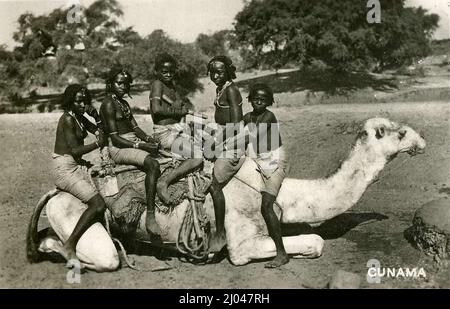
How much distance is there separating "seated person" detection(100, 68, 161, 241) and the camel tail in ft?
2.96

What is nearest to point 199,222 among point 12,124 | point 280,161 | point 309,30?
point 280,161

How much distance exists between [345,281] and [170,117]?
112 inches

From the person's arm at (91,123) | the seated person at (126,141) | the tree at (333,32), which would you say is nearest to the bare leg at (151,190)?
the seated person at (126,141)

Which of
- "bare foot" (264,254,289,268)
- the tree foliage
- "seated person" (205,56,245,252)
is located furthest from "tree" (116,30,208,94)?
"bare foot" (264,254,289,268)

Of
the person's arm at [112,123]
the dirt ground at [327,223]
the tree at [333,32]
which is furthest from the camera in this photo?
the tree at [333,32]

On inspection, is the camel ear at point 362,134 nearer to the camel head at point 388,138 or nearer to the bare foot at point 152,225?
the camel head at point 388,138

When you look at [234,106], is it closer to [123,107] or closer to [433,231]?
[123,107]

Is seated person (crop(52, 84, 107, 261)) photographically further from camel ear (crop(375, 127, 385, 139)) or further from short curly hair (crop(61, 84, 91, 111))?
camel ear (crop(375, 127, 385, 139))

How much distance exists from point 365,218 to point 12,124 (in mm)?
11353

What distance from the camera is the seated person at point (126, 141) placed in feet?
20.7

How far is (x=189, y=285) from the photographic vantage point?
5.91 meters

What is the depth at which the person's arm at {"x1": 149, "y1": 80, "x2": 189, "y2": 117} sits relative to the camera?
6.65 meters

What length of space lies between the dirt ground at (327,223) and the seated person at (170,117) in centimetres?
124

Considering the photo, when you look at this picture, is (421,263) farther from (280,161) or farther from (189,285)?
(189,285)
